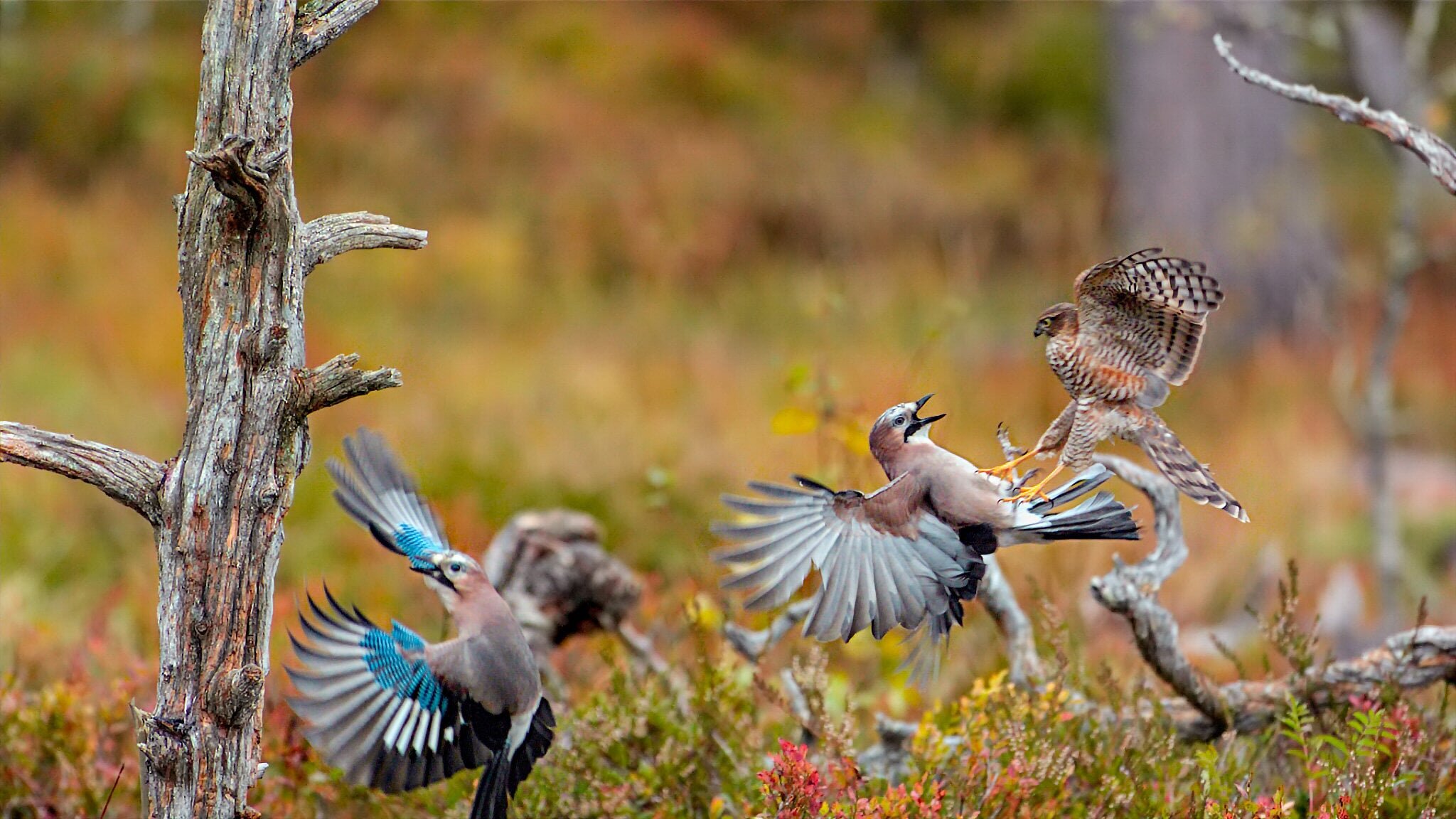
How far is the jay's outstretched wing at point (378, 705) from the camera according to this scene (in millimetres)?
2600

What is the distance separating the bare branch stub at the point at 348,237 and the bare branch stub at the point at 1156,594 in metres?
1.54

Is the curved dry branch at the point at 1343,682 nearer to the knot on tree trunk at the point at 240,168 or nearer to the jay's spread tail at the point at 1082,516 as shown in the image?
the jay's spread tail at the point at 1082,516

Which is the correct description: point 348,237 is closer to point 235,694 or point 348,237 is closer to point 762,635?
point 235,694

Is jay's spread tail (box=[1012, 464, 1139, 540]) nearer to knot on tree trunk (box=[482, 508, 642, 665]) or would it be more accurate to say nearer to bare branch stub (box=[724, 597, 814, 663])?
bare branch stub (box=[724, 597, 814, 663])

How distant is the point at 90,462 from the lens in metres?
2.56

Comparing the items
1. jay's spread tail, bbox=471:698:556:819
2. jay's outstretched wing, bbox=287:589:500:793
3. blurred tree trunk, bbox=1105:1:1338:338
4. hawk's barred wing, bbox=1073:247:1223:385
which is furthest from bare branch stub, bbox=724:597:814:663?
blurred tree trunk, bbox=1105:1:1338:338

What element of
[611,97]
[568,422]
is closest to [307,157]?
[611,97]

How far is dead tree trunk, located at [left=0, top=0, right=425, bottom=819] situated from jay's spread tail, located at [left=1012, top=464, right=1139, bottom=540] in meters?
1.17

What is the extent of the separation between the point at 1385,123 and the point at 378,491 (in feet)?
7.22

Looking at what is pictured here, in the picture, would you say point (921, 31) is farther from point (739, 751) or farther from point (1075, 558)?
point (739, 751)

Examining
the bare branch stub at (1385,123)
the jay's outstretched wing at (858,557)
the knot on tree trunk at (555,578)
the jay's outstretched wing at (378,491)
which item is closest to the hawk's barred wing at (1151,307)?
the jay's outstretched wing at (858,557)

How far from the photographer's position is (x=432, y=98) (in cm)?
1398

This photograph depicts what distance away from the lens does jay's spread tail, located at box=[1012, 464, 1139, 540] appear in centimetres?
239

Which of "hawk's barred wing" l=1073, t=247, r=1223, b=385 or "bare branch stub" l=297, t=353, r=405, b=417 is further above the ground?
"hawk's barred wing" l=1073, t=247, r=1223, b=385
